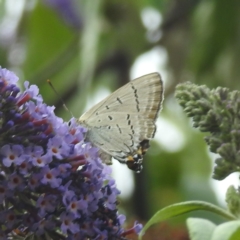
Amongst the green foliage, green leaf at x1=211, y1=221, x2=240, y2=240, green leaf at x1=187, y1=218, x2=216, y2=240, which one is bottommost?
green leaf at x1=211, y1=221, x2=240, y2=240

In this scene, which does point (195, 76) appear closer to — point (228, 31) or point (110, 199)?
point (228, 31)

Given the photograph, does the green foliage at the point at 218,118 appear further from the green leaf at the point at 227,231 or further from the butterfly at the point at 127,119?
the butterfly at the point at 127,119

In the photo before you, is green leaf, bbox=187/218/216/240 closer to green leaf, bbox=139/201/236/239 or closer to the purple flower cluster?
green leaf, bbox=139/201/236/239

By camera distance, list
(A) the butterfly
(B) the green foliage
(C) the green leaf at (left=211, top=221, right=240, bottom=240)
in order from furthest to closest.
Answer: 1. (A) the butterfly
2. (B) the green foliage
3. (C) the green leaf at (left=211, top=221, right=240, bottom=240)

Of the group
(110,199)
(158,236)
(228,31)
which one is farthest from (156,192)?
(110,199)

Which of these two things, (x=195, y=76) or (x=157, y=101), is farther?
(x=195, y=76)

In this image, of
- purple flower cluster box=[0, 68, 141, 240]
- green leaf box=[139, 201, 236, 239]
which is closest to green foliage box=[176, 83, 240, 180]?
green leaf box=[139, 201, 236, 239]
